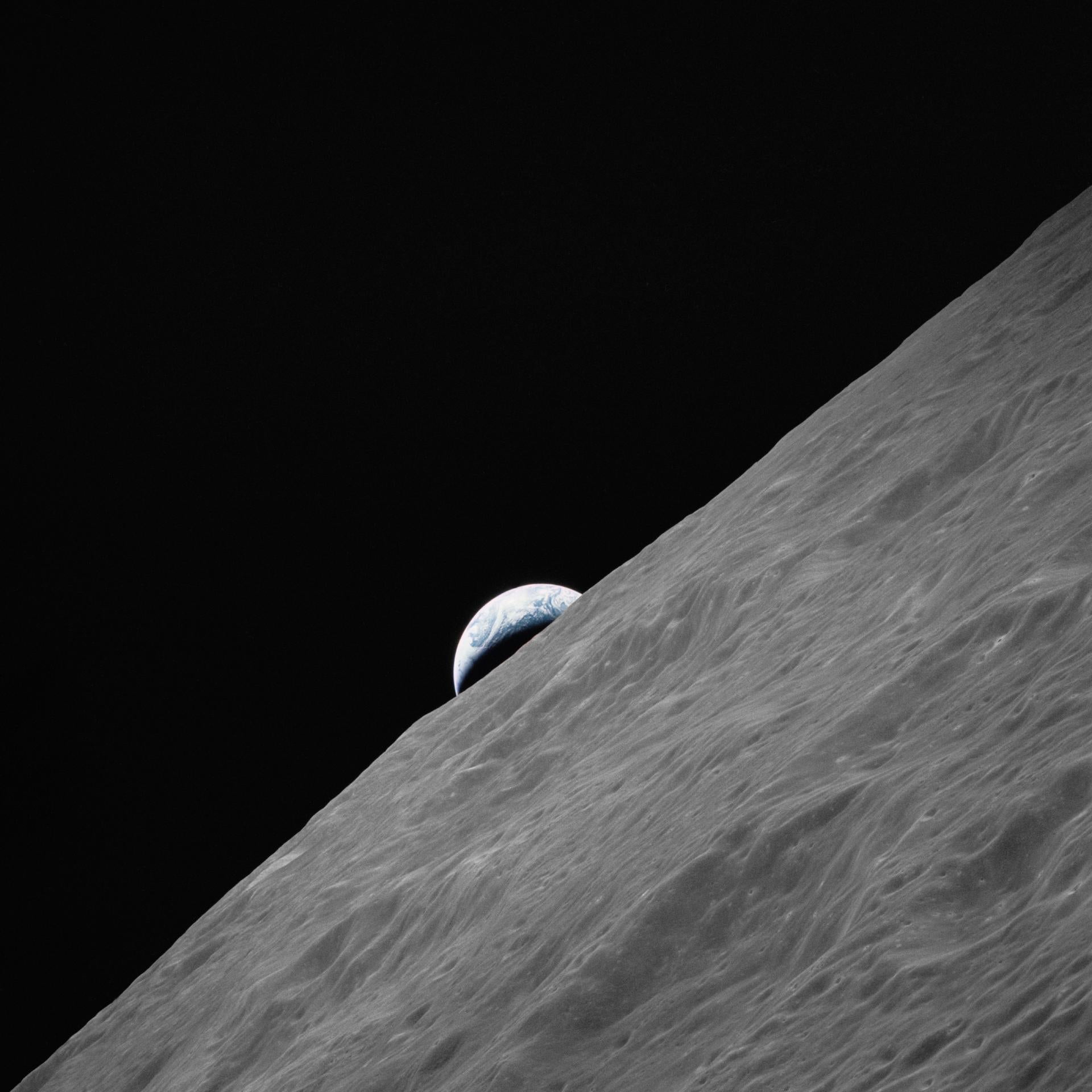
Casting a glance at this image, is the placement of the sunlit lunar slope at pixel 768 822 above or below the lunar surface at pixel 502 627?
below

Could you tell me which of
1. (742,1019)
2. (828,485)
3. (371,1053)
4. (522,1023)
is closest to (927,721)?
(742,1019)

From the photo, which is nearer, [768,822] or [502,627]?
[768,822]

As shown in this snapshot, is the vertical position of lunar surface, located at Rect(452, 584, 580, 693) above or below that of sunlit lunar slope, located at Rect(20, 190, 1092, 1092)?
above

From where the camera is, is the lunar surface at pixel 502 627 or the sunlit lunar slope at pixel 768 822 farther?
the lunar surface at pixel 502 627

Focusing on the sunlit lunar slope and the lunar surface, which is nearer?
the sunlit lunar slope

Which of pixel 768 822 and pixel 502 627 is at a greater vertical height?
pixel 502 627
